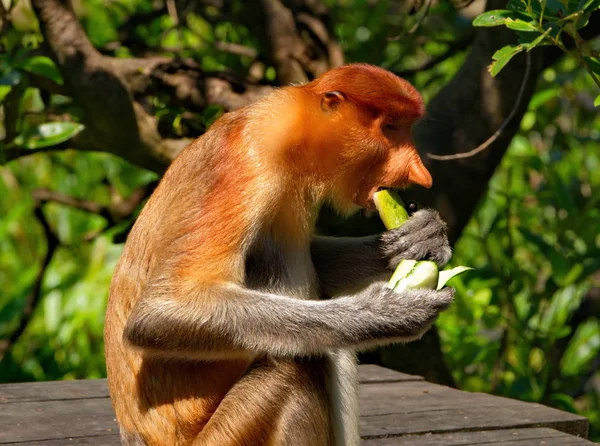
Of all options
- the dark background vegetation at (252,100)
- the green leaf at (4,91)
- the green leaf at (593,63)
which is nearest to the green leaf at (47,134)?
the dark background vegetation at (252,100)

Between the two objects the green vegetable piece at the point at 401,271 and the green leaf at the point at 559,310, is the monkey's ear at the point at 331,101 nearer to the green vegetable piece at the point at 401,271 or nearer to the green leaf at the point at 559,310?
the green vegetable piece at the point at 401,271

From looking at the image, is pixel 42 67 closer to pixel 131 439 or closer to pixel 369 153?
pixel 369 153

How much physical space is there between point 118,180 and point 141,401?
3.71 metres

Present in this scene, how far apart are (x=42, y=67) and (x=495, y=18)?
2095mm

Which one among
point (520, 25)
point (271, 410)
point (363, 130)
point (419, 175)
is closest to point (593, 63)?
point (520, 25)

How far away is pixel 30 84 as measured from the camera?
478cm

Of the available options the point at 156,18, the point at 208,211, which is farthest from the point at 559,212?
the point at 208,211

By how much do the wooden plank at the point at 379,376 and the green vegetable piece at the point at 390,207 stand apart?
4.49 ft

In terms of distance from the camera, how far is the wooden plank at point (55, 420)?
3574mm

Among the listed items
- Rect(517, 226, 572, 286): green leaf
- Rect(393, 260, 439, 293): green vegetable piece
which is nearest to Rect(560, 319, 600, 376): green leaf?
Rect(517, 226, 572, 286): green leaf

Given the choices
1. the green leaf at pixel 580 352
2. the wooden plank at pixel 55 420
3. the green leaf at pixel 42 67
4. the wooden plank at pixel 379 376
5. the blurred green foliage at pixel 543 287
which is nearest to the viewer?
the wooden plank at pixel 55 420

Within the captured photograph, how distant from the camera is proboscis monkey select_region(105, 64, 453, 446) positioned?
2867 millimetres

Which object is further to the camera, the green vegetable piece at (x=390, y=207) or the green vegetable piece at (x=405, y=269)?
the green vegetable piece at (x=390, y=207)

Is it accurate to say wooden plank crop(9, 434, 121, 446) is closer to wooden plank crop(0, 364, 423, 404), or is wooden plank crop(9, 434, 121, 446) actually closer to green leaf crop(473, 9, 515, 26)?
wooden plank crop(0, 364, 423, 404)
